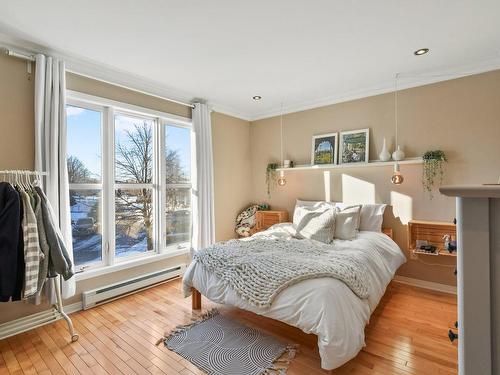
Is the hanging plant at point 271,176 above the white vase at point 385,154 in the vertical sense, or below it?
below

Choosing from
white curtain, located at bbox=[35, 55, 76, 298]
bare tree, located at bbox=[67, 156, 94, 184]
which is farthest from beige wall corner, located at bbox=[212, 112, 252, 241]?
white curtain, located at bbox=[35, 55, 76, 298]

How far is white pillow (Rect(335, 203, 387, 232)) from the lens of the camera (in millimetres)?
3207

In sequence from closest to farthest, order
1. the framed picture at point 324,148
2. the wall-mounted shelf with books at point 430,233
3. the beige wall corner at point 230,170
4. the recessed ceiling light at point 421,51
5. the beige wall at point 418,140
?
the recessed ceiling light at point 421,51, the beige wall at point 418,140, the wall-mounted shelf with books at point 430,233, the framed picture at point 324,148, the beige wall corner at point 230,170

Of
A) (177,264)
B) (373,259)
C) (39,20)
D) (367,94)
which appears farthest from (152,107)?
(373,259)

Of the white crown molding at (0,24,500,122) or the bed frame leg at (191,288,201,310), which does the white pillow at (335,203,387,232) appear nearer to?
the white crown molding at (0,24,500,122)

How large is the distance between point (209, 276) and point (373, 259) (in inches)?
59.5

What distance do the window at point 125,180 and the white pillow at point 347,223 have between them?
2.04 meters

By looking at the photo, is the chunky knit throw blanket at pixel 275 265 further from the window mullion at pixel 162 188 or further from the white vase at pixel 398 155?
the white vase at pixel 398 155

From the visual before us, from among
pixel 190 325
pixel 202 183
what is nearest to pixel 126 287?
pixel 190 325

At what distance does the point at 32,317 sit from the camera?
230 cm

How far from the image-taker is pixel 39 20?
2002mm

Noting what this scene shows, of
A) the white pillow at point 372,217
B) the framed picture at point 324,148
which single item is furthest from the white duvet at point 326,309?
the framed picture at point 324,148

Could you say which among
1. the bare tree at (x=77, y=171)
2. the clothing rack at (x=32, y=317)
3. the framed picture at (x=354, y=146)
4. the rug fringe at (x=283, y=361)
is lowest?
the rug fringe at (x=283, y=361)

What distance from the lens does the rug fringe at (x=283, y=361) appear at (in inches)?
69.4
